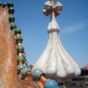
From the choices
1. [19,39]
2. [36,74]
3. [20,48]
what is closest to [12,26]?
[19,39]

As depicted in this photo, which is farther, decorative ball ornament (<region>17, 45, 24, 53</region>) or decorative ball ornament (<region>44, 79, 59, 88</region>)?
decorative ball ornament (<region>17, 45, 24, 53</region>)

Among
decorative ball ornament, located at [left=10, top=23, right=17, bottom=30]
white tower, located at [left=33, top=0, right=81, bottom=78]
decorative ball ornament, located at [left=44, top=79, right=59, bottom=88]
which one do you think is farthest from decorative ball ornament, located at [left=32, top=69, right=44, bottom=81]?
decorative ball ornament, located at [left=10, top=23, right=17, bottom=30]

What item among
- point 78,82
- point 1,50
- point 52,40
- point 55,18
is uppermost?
point 55,18

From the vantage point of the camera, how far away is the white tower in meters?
7.14

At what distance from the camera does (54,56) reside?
7.46 meters

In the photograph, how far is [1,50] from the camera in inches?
247

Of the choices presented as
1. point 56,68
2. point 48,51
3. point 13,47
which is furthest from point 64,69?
point 13,47

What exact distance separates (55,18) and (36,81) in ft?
13.7

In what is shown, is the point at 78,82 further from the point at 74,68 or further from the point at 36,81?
the point at 36,81

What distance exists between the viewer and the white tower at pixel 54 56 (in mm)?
7138

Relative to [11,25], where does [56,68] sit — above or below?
below

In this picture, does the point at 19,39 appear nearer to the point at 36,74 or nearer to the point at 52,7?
the point at 36,74

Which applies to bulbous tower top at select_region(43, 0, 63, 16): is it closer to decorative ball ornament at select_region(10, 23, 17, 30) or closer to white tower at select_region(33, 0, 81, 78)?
white tower at select_region(33, 0, 81, 78)

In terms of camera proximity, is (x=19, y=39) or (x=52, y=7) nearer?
(x=19, y=39)
